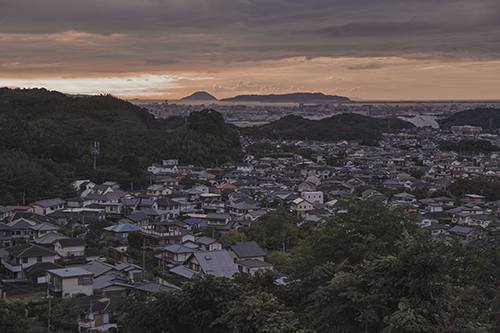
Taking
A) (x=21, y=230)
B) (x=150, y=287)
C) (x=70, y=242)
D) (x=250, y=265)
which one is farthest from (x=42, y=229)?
(x=250, y=265)

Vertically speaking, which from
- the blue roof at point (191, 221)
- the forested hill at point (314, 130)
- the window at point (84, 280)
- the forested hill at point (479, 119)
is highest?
the forested hill at point (479, 119)

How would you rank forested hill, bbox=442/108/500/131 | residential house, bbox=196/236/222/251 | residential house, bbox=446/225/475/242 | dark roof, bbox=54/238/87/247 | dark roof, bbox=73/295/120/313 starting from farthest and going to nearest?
forested hill, bbox=442/108/500/131 → residential house, bbox=446/225/475/242 → residential house, bbox=196/236/222/251 → dark roof, bbox=54/238/87/247 → dark roof, bbox=73/295/120/313

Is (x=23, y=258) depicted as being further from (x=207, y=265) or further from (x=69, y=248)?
(x=207, y=265)

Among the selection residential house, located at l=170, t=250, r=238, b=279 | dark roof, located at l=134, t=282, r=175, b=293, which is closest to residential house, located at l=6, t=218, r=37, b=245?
residential house, located at l=170, t=250, r=238, b=279

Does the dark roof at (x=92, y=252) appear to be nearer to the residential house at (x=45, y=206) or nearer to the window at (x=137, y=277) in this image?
the window at (x=137, y=277)

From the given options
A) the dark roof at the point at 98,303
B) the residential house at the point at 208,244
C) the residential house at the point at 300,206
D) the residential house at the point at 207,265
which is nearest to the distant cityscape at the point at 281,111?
the residential house at the point at 300,206

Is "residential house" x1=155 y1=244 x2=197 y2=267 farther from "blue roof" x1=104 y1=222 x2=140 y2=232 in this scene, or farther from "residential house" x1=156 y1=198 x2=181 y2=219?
"residential house" x1=156 y1=198 x2=181 y2=219
